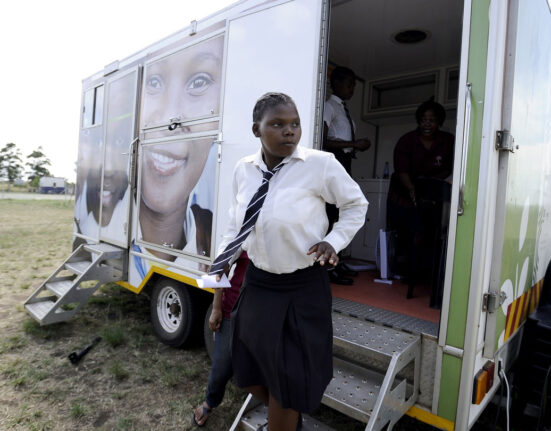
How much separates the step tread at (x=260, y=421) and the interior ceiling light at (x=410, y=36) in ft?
10.9

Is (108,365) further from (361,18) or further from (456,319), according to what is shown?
(361,18)

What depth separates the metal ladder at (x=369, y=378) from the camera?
170 cm

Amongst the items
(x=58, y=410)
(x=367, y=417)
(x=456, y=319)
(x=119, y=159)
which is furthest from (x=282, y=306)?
(x=119, y=159)

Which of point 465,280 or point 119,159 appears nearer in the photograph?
point 465,280

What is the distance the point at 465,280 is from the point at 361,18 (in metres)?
2.57

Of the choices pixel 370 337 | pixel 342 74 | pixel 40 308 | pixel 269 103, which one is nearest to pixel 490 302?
pixel 370 337

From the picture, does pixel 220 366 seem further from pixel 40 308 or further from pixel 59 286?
pixel 59 286

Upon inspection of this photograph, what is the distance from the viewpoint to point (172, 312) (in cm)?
364

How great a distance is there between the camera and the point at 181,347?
3.56 meters

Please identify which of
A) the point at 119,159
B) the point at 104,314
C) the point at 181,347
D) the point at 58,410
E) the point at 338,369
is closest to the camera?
the point at 338,369

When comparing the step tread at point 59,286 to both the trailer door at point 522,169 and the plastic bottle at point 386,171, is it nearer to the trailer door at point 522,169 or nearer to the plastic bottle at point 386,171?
the plastic bottle at point 386,171

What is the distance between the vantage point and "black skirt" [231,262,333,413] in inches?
56.2

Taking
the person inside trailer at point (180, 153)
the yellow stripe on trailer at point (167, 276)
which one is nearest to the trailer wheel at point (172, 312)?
the yellow stripe on trailer at point (167, 276)

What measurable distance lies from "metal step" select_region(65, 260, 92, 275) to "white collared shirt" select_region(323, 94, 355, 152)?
3.25m
